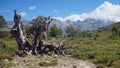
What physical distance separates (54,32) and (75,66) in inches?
3765

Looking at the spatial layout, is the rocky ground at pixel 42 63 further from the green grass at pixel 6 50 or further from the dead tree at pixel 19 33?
the dead tree at pixel 19 33

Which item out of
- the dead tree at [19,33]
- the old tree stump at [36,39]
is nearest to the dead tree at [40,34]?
the old tree stump at [36,39]

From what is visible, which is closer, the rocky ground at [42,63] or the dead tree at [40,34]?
the rocky ground at [42,63]

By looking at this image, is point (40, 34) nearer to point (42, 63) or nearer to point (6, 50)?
point (42, 63)

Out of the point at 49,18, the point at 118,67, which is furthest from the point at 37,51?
the point at 118,67

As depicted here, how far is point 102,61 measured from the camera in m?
34.5

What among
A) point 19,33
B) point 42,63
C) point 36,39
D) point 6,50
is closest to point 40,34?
point 36,39

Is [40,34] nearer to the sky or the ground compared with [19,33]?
nearer to the ground

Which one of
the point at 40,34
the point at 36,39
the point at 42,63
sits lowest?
the point at 42,63

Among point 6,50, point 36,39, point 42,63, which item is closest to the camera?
point 42,63

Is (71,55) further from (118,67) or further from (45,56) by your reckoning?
(118,67)

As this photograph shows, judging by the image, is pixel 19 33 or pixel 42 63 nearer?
pixel 42 63

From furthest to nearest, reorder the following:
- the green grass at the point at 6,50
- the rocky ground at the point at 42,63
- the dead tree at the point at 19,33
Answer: the dead tree at the point at 19,33 < the green grass at the point at 6,50 < the rocky ground at the point at 42,63

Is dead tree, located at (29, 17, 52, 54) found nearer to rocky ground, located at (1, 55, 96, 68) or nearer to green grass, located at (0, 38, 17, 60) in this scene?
rocky ground, located at (1, 55, 96, 68)
